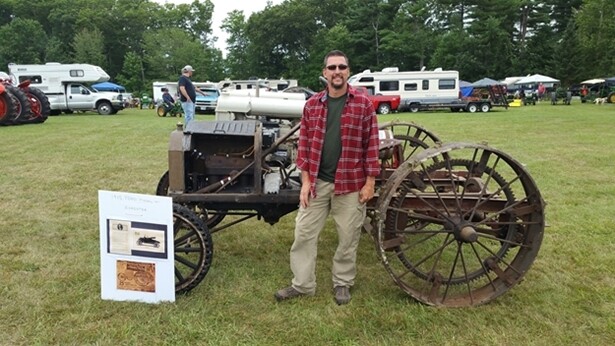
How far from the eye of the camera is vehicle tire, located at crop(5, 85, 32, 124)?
50.4 feet

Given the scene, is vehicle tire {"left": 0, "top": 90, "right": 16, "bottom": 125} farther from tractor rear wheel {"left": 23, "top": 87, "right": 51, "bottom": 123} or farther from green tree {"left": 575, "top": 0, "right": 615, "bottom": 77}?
green tree {"left": 575, "top": 0, "right": 615, "bottom": 77}

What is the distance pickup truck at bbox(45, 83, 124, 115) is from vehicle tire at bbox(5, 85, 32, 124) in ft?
25.6

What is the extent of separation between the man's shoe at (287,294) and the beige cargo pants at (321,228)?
0.03 meters

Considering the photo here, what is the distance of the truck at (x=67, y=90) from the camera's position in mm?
23250

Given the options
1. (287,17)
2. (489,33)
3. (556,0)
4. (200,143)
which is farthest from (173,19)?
(200,143)

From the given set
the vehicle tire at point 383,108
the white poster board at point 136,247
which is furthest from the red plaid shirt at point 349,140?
the vehicle tire at point 383,108

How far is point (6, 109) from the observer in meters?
15.2

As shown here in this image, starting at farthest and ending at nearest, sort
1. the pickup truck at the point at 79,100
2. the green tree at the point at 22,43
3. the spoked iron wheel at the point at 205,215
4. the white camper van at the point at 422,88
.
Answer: the green tree at the point at 22,43 < the white camper van at the point at 422,88 < the pickup truck at the point at 79,100 < the spoked iron wheel at the point at 205,215

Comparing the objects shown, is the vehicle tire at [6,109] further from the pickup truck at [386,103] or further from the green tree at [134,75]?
the green tree at [134,75]

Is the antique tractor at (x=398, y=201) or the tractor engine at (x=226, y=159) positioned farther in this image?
the tractor engine at (x=226, y=159)

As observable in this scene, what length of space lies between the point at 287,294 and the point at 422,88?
83.6 feet

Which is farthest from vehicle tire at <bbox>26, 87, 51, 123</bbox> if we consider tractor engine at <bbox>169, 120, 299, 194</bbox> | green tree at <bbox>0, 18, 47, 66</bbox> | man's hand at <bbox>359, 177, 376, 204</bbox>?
green tree at <bbox>0, 18, 47, 66</bbox>

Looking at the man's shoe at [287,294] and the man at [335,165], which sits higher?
the man at [335,165]

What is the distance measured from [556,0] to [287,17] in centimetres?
3168
